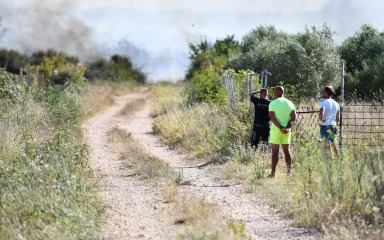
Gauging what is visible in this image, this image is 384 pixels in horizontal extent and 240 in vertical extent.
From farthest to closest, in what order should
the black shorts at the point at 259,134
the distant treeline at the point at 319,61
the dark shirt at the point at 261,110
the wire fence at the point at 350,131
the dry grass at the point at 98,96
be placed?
the distant treeline at the point at 319,61 < the dry grass at the point at 98,96 < the black shorts at the point at 259,134 < the dark shirt at the point at 261,110 < the wire fence at the point at 350,131

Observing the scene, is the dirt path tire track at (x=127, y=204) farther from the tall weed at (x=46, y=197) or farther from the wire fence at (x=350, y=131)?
the wire fence at (x=350, y=131)

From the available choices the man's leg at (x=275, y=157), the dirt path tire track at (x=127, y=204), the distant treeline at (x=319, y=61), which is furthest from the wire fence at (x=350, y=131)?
the distant treeline at (x=319, y=61)

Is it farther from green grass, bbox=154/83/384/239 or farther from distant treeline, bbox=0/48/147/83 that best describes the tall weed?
distant treeline, bbox=0/48/147/83

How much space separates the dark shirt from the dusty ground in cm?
157

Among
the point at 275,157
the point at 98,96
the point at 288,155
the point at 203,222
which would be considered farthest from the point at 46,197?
the point at 98,96

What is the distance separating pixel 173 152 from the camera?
13039 mm

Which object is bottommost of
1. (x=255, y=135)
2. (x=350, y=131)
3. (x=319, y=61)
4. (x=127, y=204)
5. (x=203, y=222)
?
(x=127, y=204)

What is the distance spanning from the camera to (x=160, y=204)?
23.6 feet

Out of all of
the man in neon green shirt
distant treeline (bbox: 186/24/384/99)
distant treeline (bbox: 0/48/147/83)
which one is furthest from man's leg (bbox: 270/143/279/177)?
distant treeline (bbox: 0/48/147/83)

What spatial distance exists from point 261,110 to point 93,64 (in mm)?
38327

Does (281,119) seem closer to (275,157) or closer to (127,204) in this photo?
(275,157)

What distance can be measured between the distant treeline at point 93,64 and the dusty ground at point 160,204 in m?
18.5

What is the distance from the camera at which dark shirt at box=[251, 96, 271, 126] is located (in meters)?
9.95

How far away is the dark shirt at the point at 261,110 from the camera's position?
32.7 feet
